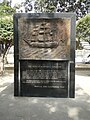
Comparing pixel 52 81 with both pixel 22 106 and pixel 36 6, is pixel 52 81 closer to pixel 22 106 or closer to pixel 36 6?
pixel 22 106

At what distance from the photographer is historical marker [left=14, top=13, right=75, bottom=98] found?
903 cm

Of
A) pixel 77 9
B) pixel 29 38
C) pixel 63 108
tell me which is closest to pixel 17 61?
pixel 29 38

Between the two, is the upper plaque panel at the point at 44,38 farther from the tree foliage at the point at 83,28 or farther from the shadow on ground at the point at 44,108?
the tree foliage at the point at 83,28

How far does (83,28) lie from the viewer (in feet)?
50.5

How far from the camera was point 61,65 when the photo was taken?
29.9 feet

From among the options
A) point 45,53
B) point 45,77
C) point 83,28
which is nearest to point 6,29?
point 83,28

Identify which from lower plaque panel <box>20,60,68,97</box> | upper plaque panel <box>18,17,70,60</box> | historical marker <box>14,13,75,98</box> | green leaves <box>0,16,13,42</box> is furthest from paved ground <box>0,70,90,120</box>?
green leaves <box>0,16,13,42</box>

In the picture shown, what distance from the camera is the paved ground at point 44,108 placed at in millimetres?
→ 6574

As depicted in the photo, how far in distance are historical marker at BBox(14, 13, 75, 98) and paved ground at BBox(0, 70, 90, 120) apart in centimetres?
51

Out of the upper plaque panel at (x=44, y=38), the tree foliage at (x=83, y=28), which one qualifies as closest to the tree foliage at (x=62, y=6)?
the tree foliage at (x=83, y=28)

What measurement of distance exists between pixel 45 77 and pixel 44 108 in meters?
1.88

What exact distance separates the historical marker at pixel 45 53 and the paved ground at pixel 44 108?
1.66ft

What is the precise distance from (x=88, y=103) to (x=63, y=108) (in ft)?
3.45

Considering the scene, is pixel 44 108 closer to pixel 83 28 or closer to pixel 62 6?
pixel 83 28
